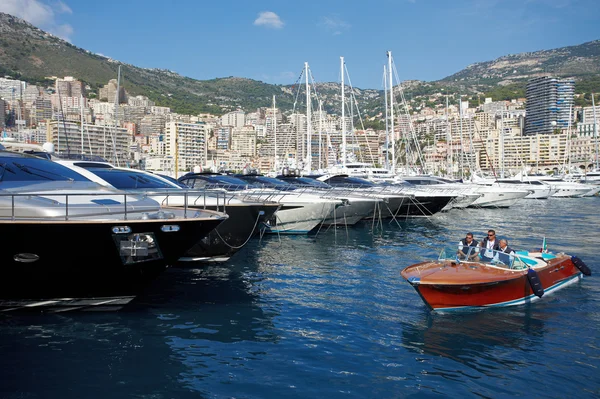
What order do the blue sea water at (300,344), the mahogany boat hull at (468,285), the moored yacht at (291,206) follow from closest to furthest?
the blue sea water at (300,344) < the mahogany boat hull at (468,285) < the moored yacht at (291,206)

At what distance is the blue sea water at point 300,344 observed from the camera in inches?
274

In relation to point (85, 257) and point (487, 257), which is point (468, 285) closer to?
point (487, 257)

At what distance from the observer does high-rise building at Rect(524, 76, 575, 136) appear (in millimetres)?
164500

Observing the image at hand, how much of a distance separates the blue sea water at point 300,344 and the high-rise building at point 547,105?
168 m

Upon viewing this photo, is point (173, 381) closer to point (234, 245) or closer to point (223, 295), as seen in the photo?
point (223, 295)

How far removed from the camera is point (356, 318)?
32.9 feet

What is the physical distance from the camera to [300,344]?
861 cm

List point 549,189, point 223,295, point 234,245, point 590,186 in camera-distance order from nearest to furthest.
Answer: point 223,295
point 234,245
point 549,189
point 590,186

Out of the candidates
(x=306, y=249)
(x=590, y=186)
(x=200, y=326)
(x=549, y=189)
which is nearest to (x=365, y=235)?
(x=306, y=249)

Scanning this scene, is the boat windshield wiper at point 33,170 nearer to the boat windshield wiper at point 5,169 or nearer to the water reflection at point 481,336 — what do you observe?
the boat windshield wiper at point 5,169

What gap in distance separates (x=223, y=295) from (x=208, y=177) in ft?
33.6

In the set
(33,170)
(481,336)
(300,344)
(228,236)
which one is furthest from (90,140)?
(481,336)

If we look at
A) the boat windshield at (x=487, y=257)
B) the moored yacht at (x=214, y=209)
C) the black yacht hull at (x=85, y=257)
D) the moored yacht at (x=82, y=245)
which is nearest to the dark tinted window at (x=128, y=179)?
the moored yacht at (x=214, y=209)

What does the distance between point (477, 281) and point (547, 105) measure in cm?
17993
